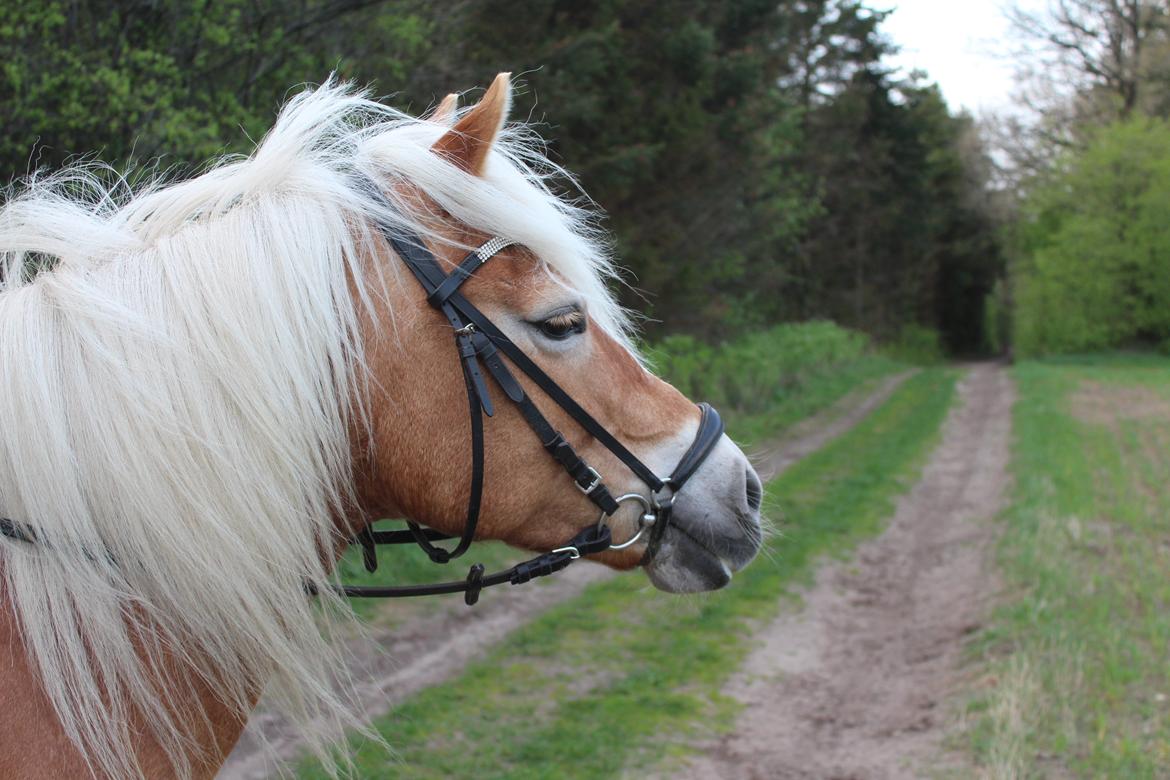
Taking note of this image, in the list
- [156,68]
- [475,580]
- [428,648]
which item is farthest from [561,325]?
[156,68]

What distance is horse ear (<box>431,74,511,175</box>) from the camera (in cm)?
200

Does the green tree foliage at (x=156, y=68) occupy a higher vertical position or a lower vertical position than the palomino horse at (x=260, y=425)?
higher

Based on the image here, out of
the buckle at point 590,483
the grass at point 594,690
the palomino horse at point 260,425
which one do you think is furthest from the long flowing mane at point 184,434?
the grass at point 594,690

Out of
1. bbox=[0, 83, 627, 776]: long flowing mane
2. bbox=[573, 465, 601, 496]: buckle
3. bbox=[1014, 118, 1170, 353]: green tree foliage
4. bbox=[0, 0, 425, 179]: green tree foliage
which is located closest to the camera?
bbox=[0, 83, 627, 776]: long flowing mane

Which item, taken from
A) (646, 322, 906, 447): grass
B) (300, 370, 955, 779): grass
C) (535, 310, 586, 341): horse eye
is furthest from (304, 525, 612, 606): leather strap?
(646, 322, 906, 447): grass

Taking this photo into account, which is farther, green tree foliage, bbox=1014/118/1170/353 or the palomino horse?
green tree foliage, bbox=1014/118/1170/353

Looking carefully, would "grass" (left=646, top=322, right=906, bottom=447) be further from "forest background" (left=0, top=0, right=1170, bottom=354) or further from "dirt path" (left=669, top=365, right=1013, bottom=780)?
"dirt path" (left=669, top=365, right=1013, bottom=780)

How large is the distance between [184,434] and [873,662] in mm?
5272

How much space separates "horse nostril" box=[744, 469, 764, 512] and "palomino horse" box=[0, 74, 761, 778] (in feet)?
0.18

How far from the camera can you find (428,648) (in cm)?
568

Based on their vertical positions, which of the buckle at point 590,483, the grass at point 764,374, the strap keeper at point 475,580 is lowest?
the grass at point 764,374

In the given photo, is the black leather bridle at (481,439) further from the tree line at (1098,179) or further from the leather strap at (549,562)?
the tree line at (1098,179)

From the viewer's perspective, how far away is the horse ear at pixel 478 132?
2.00 metres

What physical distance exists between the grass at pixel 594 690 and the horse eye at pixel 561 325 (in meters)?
0.96
